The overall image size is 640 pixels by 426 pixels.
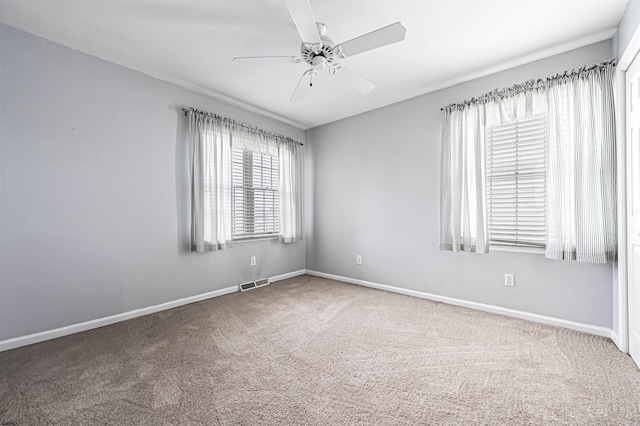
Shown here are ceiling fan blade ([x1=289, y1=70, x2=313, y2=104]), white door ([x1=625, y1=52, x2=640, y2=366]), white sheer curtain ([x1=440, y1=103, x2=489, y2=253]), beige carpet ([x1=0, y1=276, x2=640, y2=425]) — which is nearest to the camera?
beige carpet ([x1=0, y1=276, x2=640, y2=425])

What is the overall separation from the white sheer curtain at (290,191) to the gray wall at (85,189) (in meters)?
1.37

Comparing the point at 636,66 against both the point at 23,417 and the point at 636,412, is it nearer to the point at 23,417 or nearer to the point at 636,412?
the point at 636,412

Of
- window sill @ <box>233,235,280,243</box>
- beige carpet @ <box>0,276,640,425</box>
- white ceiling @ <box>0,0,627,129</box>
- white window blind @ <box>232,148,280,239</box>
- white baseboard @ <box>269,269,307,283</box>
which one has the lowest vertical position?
beige carpet @ <box>0,276,640,425</box>

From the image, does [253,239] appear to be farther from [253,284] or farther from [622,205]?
[622,205]

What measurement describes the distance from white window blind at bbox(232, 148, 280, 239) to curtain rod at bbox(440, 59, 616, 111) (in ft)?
8.50

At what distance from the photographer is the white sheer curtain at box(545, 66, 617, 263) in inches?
92.7

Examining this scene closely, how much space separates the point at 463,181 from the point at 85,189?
3.80 metres

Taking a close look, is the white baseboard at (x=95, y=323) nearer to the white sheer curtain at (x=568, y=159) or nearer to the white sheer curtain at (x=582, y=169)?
the white sheer curtain at (x=568, y=159)

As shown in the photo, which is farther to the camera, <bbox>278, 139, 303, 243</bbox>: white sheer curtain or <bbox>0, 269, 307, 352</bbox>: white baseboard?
<bbox>278, 139, 303, 243</bbox>: white sheer curtain

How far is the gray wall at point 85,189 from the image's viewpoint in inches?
91.0

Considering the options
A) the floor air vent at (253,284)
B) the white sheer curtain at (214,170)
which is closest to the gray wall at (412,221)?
the floor air vent at (253,284)

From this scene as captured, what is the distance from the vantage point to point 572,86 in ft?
8.34

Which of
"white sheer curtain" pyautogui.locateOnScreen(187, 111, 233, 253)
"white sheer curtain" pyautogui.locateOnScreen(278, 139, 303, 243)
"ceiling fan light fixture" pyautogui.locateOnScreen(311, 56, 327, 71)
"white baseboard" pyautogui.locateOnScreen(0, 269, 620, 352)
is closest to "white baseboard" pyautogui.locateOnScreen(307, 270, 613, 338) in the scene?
"white baseboard" pyautogui.locateOnScreen(0, 269, 620, 352)

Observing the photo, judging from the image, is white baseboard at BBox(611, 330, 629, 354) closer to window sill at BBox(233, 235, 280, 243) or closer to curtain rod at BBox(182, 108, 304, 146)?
window sill at BBox(233, 235, 280, 243)
